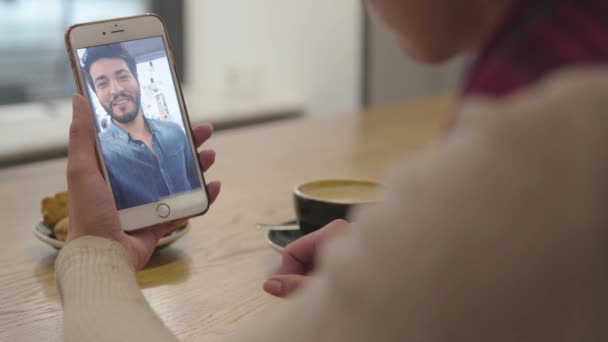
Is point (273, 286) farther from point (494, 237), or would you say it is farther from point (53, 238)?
point (494, 237)

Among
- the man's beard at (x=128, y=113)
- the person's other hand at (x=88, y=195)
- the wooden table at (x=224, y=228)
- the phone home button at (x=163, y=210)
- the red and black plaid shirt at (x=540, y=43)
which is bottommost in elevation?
the wooden table at (x=224, y=228)

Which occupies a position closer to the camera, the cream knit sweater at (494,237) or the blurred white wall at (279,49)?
the cream knit sweater at (494,237)

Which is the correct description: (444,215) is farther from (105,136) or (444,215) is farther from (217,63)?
(217,63)

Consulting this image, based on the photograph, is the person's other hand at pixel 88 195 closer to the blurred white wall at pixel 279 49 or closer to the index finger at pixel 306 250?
the index finger at pixel 306 250

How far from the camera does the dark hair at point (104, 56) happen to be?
894 millimetres

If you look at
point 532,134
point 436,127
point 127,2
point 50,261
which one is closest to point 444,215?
point 532,134

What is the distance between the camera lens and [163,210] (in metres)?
0.92

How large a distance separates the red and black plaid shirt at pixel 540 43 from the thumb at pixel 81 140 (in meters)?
0.51

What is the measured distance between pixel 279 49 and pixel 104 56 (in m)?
2.24

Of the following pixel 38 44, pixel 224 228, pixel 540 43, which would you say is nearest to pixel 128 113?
pixel 224 228

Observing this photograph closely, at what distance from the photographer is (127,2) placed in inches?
122

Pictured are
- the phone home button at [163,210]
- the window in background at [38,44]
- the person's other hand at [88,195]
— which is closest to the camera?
the person's other hand at [88,195]

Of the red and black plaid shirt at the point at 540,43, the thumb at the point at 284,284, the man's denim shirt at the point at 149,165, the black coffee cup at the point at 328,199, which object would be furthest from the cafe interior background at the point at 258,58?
the red and black plaid shirt at the point at 540,43

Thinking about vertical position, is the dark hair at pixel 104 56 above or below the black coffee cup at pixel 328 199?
above
